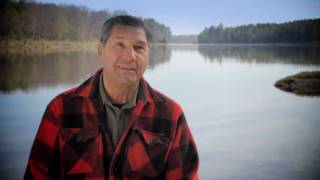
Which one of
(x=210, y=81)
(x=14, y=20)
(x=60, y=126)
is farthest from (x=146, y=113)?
(x=210, y=81)

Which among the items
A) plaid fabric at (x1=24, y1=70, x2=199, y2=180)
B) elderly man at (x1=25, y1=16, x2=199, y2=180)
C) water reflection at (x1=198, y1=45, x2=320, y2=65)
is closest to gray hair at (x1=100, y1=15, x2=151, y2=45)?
elderly man at (x1=25, y1=16, x2=199, y2=180)

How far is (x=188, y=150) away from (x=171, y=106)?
200mm

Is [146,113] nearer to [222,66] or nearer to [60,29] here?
[60,29]

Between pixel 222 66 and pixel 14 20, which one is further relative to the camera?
pixel 222 66

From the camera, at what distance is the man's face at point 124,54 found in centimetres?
111

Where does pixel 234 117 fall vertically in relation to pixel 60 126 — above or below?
below

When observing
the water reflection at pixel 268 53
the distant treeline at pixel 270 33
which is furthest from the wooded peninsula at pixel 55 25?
the water reflection at pixel 268 53

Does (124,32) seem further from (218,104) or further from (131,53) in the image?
(218,104)

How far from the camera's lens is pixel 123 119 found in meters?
1.20

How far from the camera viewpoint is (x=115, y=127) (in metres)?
1.19

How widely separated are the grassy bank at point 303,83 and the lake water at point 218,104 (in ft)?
0.40

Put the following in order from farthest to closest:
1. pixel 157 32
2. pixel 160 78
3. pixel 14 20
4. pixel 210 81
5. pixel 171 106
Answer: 1. pixel 210 81
2. pixel 160 78
3. pixel 14 20
4. pixel 157 32
5. pixel 171 106

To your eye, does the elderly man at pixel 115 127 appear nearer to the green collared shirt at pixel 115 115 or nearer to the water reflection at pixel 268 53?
the green collared shirt at pixel 115 115

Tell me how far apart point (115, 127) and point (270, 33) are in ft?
11.9
